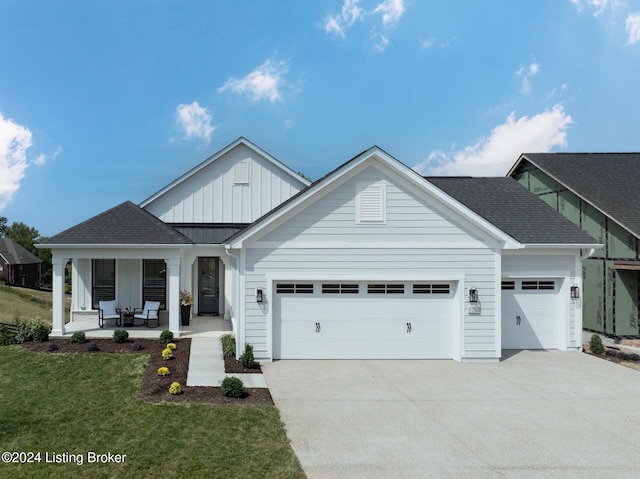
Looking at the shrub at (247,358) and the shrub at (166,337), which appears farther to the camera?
the shrub at (166,337)

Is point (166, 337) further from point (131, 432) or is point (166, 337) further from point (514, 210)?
point (514, 210)

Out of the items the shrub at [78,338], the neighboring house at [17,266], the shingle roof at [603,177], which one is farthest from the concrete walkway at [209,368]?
the neighboring house at [17,266]

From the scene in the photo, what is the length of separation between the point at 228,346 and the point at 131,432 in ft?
17.7

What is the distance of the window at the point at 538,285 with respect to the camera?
12.7 meters

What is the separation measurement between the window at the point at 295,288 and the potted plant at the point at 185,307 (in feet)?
18.4

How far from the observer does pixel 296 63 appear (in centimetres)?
2106

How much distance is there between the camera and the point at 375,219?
11188 mm

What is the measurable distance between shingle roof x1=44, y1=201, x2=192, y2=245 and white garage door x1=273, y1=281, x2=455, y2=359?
494cm

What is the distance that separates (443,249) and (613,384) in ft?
15.9

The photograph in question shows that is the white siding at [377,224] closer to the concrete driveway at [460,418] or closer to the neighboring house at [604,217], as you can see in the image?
the concrete driveway at [460,418]

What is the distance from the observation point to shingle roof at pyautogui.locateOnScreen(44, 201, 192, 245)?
1352 cm

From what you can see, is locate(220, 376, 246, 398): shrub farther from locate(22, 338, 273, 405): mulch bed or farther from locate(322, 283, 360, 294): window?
locate(322, 283, 360, 294): window

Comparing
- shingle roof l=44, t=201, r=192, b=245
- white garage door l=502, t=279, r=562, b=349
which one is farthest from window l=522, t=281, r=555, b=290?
shingle roof l=44, t=201, r=192, b=245

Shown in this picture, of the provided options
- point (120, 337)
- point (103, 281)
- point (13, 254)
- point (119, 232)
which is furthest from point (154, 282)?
point (13, 254)
